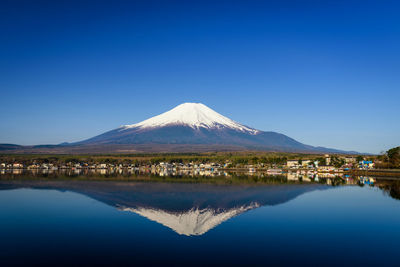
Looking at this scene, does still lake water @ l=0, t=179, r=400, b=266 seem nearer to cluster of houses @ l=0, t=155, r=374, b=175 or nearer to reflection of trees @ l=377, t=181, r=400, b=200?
reflection of trees @ l=377, t=181, r=400, b=200

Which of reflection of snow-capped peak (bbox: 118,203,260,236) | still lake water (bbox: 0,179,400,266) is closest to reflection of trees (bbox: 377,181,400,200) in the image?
still lake water (bbox: 0,179,400,266)

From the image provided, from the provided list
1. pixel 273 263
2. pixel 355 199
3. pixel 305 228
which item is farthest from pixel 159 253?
pixel 355 199

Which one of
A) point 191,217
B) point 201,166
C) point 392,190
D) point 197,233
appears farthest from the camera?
point 201,166

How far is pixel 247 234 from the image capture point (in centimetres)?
1464

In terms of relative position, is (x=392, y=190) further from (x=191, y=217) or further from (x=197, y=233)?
(x=197, y=233)

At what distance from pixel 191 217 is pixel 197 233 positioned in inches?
150

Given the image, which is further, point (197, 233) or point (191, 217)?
point (191, 217)

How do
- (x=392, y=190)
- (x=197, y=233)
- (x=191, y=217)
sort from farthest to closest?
1. (x=392, y=190)
2. (x=191, y=217)
3. (x=197, y=233)

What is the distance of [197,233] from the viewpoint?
14969mm

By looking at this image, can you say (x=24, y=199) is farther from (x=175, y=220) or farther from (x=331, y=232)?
(x=331, y=232)

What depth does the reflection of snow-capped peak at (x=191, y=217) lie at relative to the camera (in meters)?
15.9

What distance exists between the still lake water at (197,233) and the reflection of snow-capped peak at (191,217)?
0.04 meters

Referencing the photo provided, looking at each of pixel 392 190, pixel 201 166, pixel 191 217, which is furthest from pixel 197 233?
pixel 201 166

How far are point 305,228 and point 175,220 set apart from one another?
6.13 m
